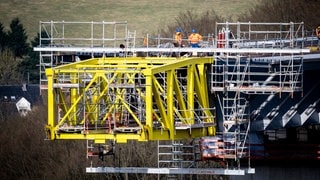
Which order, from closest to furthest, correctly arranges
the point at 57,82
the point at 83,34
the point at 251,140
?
the point at 57,82 → the point at 251,140 → the point at 83,34

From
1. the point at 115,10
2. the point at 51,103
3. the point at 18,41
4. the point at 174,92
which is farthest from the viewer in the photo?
the point at 18,41

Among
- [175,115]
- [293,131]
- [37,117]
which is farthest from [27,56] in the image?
[175,115]

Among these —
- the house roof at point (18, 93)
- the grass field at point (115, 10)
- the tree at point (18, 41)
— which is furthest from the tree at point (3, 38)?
the house roof at point (18, 93)

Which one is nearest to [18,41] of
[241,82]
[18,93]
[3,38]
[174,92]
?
[3,38]

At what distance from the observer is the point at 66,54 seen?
216 feet

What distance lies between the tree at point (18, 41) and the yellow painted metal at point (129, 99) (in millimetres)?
99355

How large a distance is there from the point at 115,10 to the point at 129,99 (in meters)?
97.3

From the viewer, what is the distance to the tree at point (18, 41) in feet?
519

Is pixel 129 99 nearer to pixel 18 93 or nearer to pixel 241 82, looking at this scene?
pixel 241 82

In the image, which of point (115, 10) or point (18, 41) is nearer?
point (115, 10)

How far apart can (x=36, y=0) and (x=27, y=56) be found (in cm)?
1310

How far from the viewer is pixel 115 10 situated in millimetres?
154875

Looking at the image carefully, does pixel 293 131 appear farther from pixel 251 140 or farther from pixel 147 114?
pixel 147 114

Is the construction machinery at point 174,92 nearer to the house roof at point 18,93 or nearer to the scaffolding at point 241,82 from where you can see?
the scaffolding at point 241,82
